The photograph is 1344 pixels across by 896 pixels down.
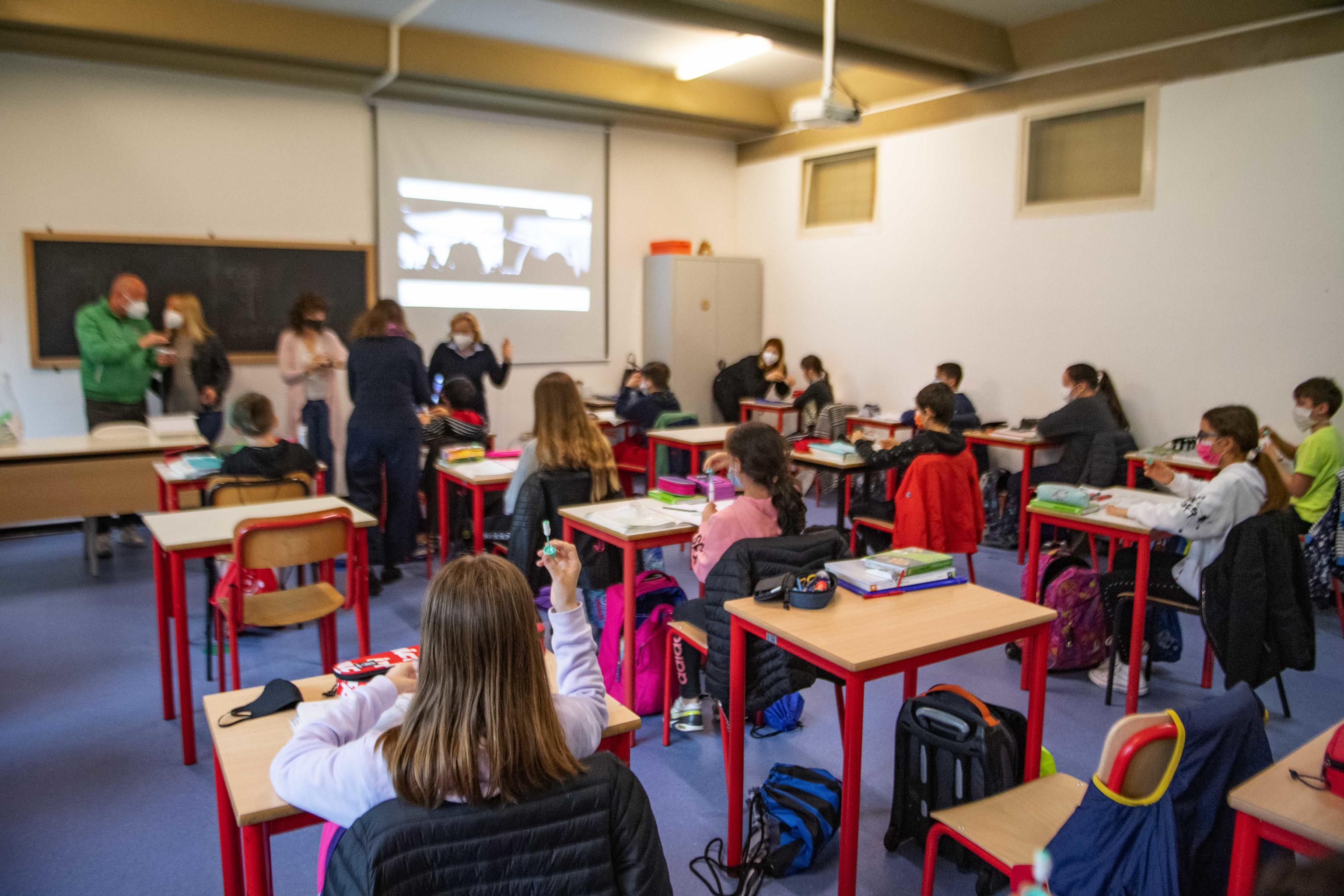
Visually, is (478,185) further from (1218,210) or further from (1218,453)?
(1218,453)

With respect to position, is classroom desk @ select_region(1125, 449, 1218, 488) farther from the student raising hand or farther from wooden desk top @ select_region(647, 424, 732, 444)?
the student raising hand

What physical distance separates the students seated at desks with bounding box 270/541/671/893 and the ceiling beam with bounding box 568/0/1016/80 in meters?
4.69

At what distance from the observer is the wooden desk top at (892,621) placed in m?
2.09

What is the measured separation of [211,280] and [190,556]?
165 inches

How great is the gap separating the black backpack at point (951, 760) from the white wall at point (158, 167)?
5.83 m

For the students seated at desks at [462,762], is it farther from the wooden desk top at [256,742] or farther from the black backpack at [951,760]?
the black backpack at [951,760]

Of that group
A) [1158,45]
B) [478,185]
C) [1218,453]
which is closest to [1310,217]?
[1158,45]

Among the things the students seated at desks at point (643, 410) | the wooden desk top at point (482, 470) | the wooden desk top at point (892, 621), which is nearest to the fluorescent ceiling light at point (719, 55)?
the students seated at desks at point (643, 410)

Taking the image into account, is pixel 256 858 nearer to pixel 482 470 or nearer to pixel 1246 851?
pixel 1246 851

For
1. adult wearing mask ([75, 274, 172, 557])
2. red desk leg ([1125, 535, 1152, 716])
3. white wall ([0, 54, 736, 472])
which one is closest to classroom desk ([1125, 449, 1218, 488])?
red desk leg ([1125, 535, 1152, 716])

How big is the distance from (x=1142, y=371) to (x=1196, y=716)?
5.09m

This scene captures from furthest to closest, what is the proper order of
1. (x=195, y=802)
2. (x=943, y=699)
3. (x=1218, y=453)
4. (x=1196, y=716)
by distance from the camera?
(x=1218, y=453), (x=195, y=802), (x=943, y=699), (x=1196, y=716)

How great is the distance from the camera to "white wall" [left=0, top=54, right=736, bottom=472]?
5824 mm

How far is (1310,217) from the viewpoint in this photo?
17.2 feet
